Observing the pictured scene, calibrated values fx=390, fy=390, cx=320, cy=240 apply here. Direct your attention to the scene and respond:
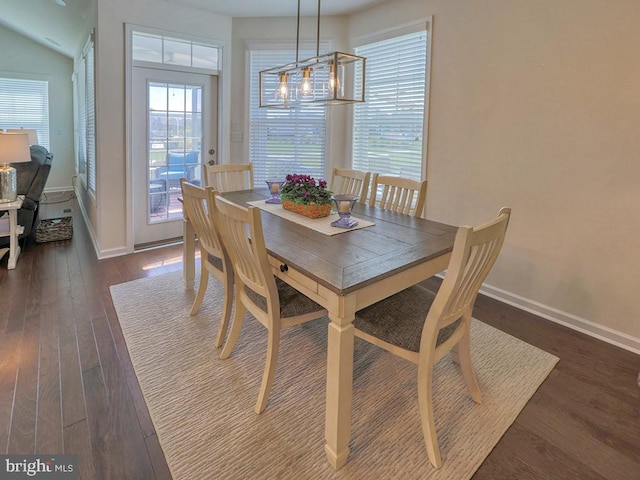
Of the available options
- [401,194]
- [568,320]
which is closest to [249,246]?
[401,194]

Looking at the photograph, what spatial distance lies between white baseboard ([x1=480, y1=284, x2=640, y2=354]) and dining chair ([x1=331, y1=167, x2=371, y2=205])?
1.28m

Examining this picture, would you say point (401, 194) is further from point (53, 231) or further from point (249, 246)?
point (53, 231)

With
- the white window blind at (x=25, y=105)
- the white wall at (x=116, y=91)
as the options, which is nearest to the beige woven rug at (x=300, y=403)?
the white wall at (x=116, y=91)

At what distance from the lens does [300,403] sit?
1876 millimetres

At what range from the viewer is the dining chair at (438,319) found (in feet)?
4.53

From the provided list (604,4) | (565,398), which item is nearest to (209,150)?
(604,4)

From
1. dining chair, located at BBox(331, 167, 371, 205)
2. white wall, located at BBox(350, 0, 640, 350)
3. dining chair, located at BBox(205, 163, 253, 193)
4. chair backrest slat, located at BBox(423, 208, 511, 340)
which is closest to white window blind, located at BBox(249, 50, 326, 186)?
dining chair, located at BBox(205, 163, 253, 193)

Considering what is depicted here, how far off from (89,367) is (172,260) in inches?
70.9

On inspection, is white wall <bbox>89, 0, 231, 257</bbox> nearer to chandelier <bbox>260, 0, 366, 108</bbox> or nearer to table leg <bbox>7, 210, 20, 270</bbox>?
table leg <bbox>7, 210, 20, 270</bbox>

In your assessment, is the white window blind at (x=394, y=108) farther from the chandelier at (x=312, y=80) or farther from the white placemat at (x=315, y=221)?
the white placemat at (x=315, y=221)

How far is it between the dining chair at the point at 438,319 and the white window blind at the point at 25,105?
25.6 feet

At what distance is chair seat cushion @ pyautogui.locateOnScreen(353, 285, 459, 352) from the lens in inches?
63.8

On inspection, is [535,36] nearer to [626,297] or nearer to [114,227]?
[626,297]

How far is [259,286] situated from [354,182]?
163cm
